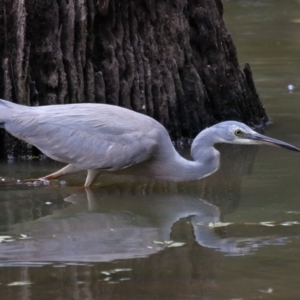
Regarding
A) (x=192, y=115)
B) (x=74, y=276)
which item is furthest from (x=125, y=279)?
(x=192, y=115)

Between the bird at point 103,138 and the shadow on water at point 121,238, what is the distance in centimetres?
22

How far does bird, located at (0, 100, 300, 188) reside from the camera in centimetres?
823

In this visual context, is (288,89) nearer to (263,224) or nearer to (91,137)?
(91,137)

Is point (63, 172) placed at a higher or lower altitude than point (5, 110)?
lower

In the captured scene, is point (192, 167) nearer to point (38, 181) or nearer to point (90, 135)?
point (90, 135)

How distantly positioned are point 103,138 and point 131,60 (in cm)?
149

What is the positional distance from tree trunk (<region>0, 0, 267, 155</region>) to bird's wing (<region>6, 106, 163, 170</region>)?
66cm

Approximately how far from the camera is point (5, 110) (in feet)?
27.4


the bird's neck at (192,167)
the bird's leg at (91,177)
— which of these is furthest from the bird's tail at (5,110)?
the bird's neck at (192,167)

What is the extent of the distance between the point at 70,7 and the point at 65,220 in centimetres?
275

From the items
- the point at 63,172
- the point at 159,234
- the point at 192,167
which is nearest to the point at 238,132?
the point at 192,167

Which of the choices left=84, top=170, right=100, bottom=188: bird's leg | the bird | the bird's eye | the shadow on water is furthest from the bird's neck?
left=84, top=170, right=100, bottom=188: bird's leg

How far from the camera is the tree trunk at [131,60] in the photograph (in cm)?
888

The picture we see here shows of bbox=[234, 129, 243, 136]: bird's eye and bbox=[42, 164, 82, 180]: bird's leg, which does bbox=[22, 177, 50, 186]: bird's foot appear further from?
bbox=[234, 129, 243, 136]: bird's eye
